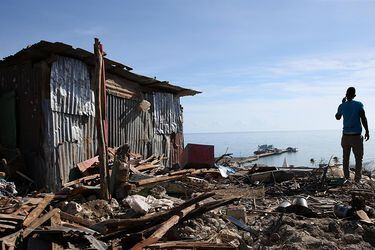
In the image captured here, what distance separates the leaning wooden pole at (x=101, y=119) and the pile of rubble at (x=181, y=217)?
29 cm

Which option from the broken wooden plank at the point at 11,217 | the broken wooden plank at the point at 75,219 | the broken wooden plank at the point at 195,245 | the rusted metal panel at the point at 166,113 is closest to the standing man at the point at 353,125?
the broken wooden plank at the point at 195,245

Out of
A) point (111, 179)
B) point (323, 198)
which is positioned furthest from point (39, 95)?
point (323, 198)

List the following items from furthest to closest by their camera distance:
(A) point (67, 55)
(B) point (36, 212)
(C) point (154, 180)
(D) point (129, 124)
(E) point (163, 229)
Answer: (D) point (129, 124) < (A) point (67, 55) < (C) point (154, 180) < (B) point (36, 212) < (E) point (163, 229)

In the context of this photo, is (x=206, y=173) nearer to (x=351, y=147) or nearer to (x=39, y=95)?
(x=351, y=147)

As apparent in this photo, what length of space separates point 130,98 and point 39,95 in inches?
151

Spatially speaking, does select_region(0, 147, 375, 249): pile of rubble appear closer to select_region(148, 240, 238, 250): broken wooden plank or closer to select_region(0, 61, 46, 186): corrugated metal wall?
select_region(148, 240, 238, 250): broken wooden plank

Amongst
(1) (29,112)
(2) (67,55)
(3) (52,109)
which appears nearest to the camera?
(3) (52,109)

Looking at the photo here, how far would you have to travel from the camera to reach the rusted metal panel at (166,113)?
14.9m

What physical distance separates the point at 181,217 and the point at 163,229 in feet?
2.11

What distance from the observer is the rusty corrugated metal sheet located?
31.9 ft

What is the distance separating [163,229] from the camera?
531 centimetres

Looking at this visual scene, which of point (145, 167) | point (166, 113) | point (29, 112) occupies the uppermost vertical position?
point (166, 113)

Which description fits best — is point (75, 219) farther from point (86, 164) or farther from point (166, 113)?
point (166, 113)

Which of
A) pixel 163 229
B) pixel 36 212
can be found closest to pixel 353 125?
pixel 163 229
